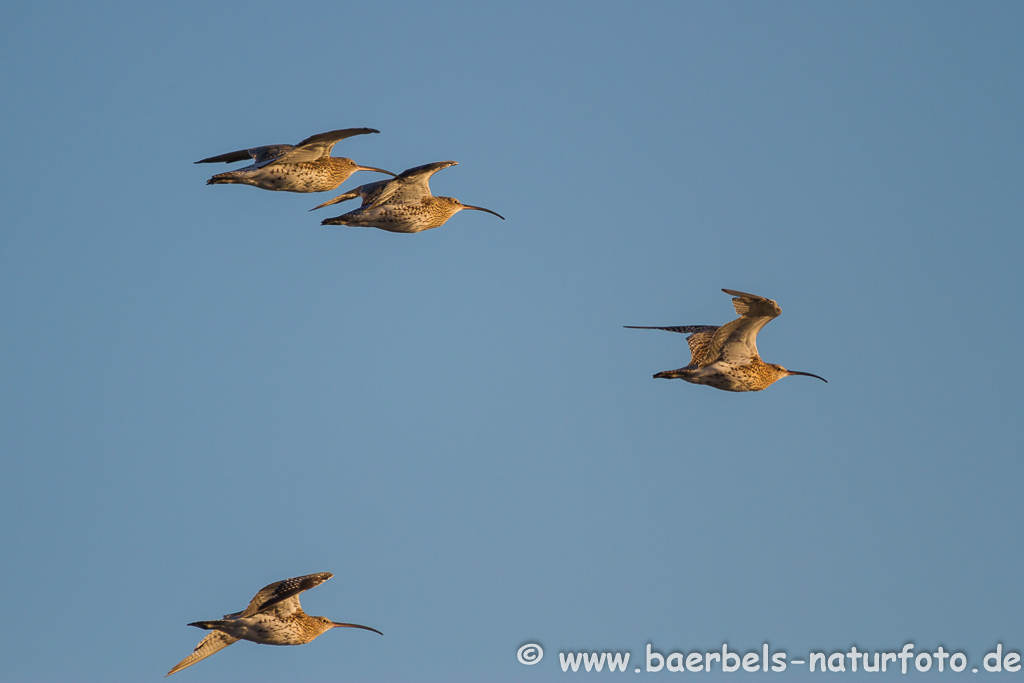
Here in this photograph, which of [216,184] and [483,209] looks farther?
[483,209]

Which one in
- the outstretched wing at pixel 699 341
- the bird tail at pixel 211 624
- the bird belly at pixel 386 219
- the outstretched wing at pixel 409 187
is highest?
the outstretched wing at pixel 409 187

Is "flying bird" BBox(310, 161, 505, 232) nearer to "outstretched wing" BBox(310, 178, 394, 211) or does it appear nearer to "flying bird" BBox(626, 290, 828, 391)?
"outstretched wing" BBox(310, 178, 394, 211)

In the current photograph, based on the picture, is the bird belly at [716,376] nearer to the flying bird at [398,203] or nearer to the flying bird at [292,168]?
the flying bird at [398,203]

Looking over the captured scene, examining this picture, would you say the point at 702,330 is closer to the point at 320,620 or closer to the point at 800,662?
the point at 800,662

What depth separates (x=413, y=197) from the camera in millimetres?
33000

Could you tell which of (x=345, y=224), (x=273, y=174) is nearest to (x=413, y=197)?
(x=345, y=224)

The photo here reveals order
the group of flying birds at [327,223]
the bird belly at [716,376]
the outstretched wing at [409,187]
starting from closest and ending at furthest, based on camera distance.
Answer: the group of flying birds at [327,223], the bird belly at [716,376], the outstretched wing at [409,187]

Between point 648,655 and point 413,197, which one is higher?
point 413,197

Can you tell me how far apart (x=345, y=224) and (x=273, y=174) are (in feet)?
7.78

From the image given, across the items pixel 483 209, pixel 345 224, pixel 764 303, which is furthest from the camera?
pixel 483 209

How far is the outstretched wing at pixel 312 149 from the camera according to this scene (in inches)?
1087

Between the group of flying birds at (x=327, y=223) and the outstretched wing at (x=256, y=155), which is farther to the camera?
the outstretched wing at (x=256, y=155)

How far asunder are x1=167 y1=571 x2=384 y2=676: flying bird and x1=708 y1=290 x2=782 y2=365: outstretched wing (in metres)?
8.77

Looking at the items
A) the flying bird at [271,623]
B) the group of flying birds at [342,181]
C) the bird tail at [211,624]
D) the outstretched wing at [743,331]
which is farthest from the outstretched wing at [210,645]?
the outstretched wing at [743,331]
